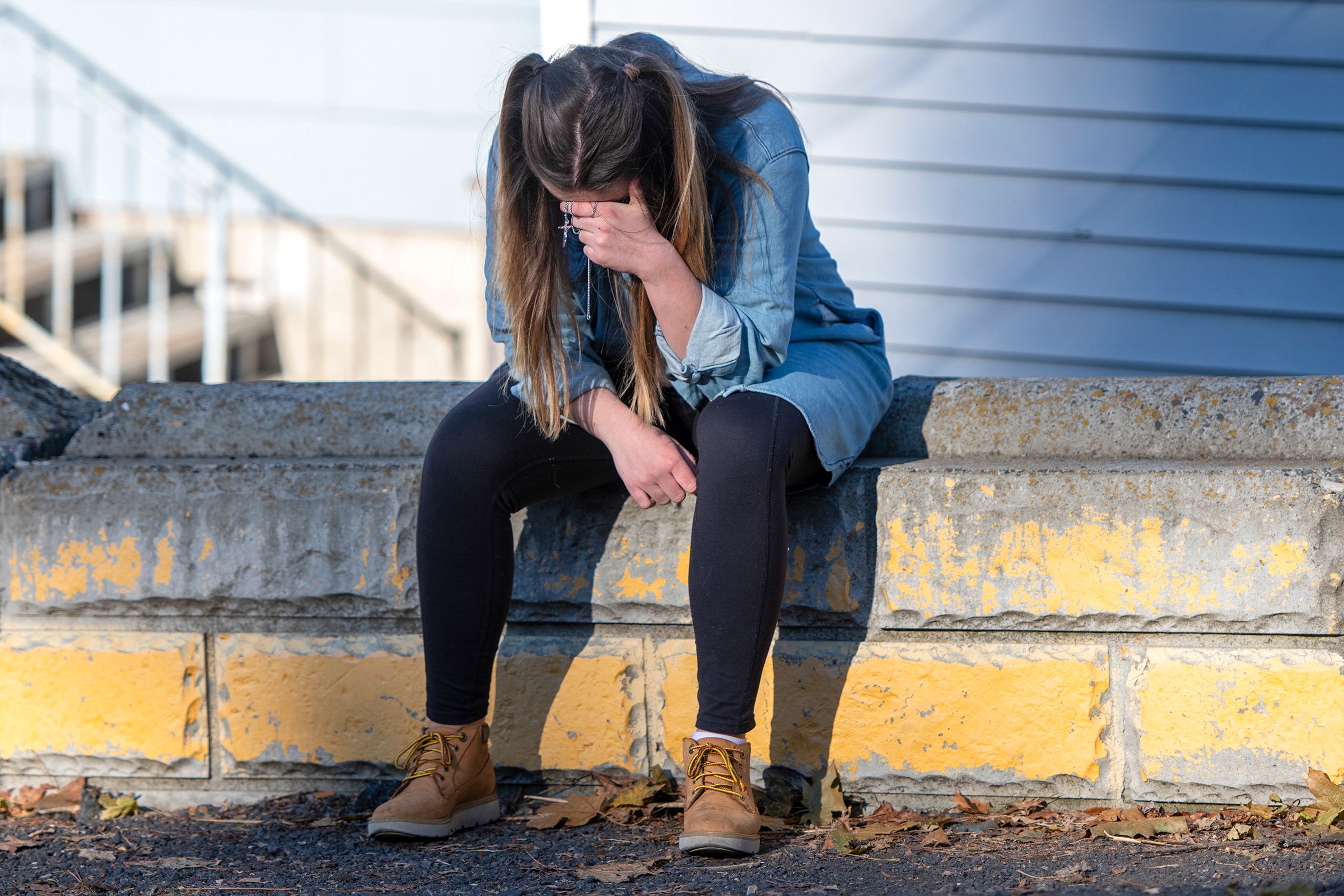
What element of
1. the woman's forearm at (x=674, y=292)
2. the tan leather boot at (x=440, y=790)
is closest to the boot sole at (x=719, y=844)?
the tan leather boot at (x=440, y=790)

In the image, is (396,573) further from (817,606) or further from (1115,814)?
(1115,814)

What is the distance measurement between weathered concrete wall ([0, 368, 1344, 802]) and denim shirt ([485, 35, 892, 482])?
0.17 metres

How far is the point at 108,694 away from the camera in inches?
79.6

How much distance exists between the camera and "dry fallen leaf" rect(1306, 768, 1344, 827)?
1.68 meters

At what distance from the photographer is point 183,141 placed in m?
5.11

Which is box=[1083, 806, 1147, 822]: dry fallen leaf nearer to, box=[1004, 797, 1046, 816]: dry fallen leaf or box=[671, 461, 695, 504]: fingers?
box=[1004, 797, 1046, 816]: dry fallen leaf

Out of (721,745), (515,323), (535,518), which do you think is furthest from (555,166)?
(721,745)

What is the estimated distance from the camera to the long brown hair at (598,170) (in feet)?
5.30

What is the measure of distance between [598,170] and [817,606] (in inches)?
30.8

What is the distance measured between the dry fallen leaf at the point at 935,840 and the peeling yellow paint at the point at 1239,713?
349mm

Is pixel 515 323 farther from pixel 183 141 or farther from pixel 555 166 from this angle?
pixel 183 141

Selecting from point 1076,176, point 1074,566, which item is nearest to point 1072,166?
point 1076,176

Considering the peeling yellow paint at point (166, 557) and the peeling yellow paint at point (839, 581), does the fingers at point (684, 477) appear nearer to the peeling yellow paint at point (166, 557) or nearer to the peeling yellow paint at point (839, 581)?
the peeling yellow paint at point (839, 581)

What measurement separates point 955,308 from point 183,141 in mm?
3635
